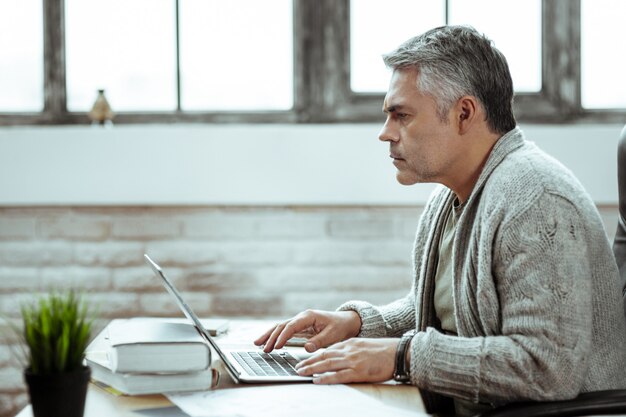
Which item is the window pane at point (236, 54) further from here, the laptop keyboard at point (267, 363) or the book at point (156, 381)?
the book at point (156, 381)

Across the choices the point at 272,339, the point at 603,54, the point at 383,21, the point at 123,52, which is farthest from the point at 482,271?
the point at 123,52

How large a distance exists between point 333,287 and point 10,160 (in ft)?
3.86

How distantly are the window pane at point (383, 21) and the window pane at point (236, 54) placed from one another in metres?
0.23

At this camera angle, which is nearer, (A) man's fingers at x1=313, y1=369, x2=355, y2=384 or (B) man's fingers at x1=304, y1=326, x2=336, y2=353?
(A) man's fingers at x1=313, y1=369, x2=355, y2=384

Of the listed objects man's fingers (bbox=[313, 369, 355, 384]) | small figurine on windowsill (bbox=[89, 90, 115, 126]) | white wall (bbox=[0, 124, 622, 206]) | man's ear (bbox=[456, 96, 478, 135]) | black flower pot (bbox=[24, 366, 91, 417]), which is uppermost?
small figurine on windowsill (bbox=[89, 90, 115, 126])

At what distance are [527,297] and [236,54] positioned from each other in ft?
6.27

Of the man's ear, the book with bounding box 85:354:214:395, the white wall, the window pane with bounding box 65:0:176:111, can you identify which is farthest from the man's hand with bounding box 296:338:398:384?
the window pane with bounding box 65:0:176:111

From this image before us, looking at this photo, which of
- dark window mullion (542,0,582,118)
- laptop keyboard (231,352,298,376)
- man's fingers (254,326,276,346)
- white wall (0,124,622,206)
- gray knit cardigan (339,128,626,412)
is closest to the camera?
gray knit cardigan (339,128,626,412)

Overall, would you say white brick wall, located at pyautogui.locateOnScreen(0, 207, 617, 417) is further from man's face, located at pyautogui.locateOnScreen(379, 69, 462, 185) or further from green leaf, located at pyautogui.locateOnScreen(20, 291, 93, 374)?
green leaf, located at pyautogui.locateOnScreen(20, 291, 93, 374)

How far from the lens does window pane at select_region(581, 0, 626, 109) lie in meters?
3.06

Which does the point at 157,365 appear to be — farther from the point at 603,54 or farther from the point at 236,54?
the point at 603,54

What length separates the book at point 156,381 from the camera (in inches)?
53.6

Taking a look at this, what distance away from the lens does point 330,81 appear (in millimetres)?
3078

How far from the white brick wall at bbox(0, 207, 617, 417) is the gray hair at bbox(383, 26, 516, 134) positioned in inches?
50.3
